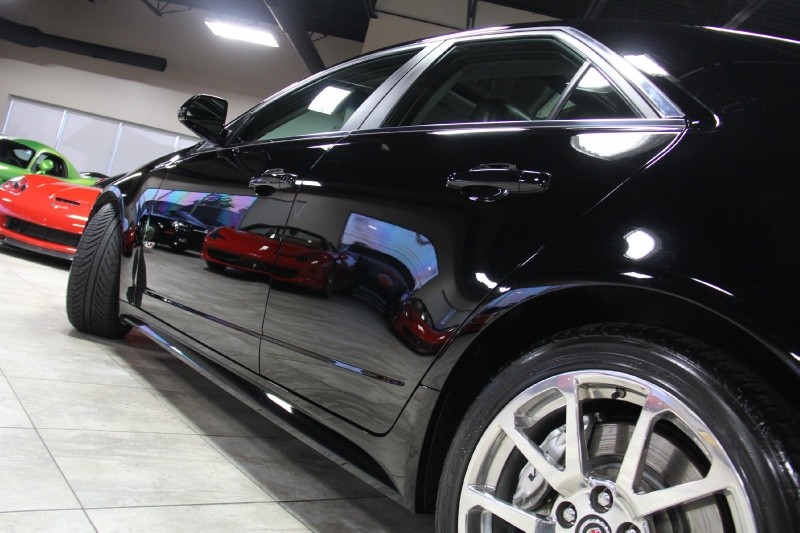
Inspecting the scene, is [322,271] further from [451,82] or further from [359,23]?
[359,23]

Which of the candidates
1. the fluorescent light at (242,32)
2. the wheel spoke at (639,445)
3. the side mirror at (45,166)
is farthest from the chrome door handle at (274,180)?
the fluorescent light at (242,32)

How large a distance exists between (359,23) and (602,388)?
1608 cm

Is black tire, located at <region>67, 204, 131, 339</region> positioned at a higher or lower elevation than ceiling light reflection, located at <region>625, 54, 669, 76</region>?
lower

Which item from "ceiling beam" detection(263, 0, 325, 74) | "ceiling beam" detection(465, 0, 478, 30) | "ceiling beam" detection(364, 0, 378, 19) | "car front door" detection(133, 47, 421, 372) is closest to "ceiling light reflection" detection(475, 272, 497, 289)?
"car front door" detection(133, 47, 421, 372)

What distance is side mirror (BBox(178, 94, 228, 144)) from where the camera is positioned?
8.67 ft

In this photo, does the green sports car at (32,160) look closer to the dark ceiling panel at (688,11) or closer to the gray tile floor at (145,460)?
the dark ceiling panel at (688,11)

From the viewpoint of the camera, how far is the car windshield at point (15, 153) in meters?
8.84

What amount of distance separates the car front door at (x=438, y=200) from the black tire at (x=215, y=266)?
350 millimetres

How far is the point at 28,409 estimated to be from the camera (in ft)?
7.18

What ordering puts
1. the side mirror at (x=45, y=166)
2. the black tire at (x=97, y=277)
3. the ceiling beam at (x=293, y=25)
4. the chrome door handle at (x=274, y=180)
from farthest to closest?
the ceiling beam at (x=293, y=25), the side mirror at (x=45, y=166), the black tire at (x=97, y=277), the chrome door handle at (x=274, y=180)

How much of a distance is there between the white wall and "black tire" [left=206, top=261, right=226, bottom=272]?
16219 millimetres

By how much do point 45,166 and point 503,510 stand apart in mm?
8941

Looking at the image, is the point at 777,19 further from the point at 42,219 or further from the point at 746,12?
the point at 42,219

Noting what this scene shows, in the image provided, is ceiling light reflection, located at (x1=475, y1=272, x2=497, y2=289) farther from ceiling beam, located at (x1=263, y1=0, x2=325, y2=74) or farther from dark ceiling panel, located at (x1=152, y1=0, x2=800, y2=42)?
ceiling beam, located at (x1=263, y1=0, x2=325, y2=74)
